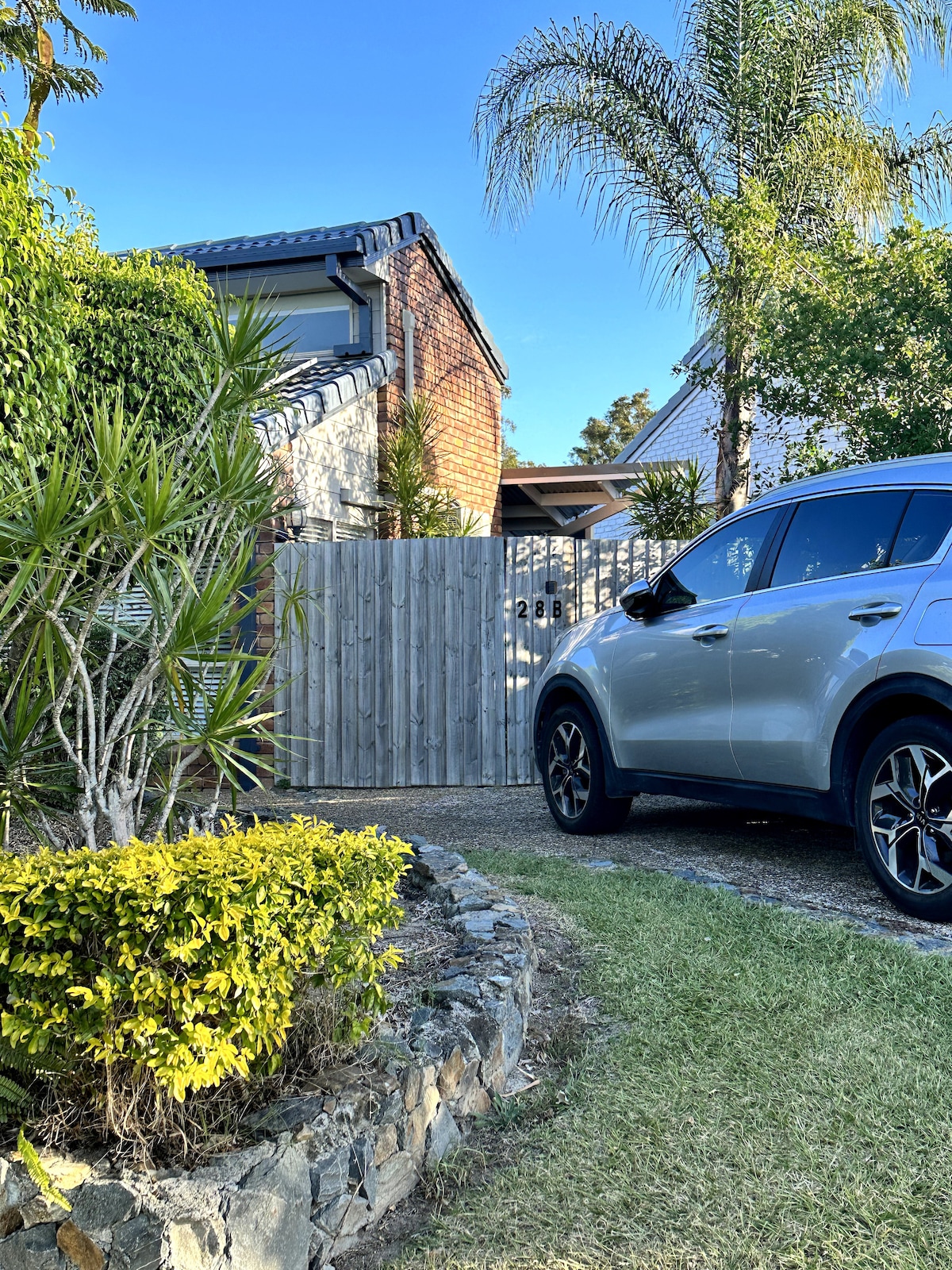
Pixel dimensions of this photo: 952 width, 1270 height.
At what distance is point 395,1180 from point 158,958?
0.81 meters

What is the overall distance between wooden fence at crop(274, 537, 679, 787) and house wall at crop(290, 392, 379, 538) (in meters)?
1.79

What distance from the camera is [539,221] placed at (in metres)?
12.2

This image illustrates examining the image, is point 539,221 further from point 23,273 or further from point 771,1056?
point 771,1056

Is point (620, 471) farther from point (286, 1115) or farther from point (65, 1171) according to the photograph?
point (65, 1171)

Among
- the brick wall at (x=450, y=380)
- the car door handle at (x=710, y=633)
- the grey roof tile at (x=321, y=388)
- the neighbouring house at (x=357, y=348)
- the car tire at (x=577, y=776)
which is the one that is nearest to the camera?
the car door handle at (x=710, y=633)

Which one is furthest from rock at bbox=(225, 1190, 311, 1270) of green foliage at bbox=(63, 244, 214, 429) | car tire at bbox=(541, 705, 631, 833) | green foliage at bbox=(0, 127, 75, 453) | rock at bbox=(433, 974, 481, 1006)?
green foliage at bbox=(63, 244, 214, 429)

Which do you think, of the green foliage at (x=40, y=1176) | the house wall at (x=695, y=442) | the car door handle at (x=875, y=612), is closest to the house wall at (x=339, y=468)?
the house wall at (x=695, y=442)

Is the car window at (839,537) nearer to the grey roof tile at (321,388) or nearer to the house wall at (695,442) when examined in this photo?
the grey roof tile at (321,388)

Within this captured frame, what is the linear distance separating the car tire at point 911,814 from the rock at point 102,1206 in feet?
11.2

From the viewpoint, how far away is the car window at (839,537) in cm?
497

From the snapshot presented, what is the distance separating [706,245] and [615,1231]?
1064 centimetres

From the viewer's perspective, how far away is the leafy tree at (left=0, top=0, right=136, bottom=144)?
2127 centimetres

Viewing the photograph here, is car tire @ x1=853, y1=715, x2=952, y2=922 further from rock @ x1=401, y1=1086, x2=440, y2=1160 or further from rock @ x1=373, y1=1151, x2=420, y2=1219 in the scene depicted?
rock @ x1=373, y1=1151, x2=420, y2=1219

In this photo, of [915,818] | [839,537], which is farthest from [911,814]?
[839,537]
